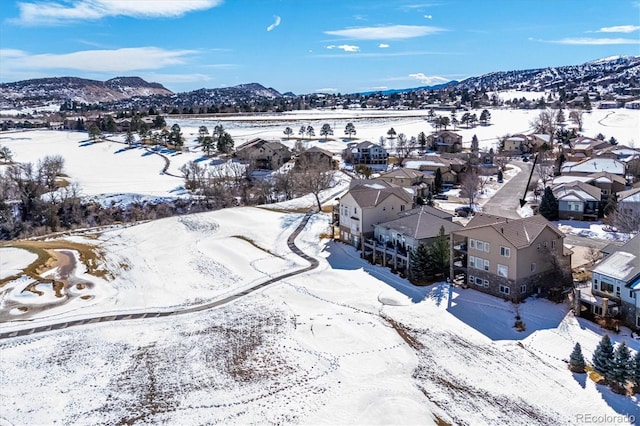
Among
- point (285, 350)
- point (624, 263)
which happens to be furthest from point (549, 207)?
point (285, 350)

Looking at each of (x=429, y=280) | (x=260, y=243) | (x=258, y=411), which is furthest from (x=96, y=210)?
(x=258, y=411)

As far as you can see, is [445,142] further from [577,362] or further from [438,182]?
[577,362]

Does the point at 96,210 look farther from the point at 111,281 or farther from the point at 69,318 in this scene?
the point at 69,318

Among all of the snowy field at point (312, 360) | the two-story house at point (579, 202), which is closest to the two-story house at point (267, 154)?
the two-story house at point (579, 202)

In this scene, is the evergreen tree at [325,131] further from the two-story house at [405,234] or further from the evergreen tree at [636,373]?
the evergreen tree at [636,373]

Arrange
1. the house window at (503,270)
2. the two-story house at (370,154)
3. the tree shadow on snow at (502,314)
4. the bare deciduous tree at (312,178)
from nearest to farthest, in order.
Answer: the tree shadow on snow at (502,314)
the house window at (503,270)
the bare deciduous tree at (312,178)
the two-story house at (370,154)

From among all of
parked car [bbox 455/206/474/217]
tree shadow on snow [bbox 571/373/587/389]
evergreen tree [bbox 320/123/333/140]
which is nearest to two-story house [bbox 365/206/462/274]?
parked car [bbox 455/206/474/217]

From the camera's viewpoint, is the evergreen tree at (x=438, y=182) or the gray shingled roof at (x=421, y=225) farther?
the evergreen tree at (x=438, y=182)
